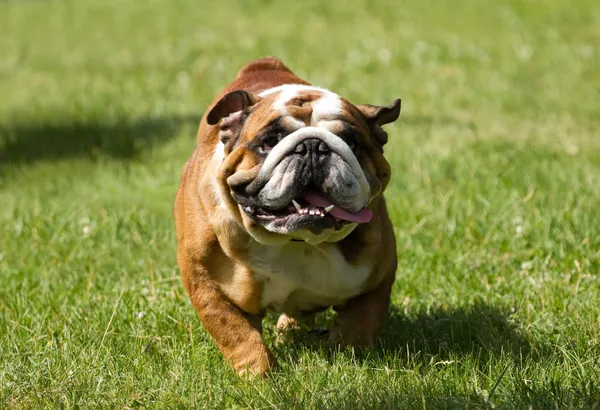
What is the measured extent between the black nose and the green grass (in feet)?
2.92

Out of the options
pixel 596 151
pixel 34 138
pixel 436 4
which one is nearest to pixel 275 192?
pixel 596 151

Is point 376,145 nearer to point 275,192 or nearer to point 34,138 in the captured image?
point 275,192

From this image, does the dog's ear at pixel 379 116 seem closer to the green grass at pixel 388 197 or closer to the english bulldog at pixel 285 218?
the english bulldog at pixel 285 218

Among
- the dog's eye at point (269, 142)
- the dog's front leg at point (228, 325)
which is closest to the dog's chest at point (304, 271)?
the dog's front leg at point (228, 325)

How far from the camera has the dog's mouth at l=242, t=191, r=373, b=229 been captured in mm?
3883

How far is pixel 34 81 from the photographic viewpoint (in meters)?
12.4

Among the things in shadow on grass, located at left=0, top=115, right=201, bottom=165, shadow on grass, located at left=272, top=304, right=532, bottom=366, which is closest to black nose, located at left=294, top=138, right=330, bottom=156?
shadow on grass, located at left=272, top=304, right=532, bottom=366

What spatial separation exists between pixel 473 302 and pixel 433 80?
242 inches

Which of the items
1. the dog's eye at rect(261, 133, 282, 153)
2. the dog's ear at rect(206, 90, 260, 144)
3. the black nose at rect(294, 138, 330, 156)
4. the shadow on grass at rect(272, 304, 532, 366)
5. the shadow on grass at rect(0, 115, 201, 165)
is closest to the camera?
the black nose at rect(294, 138, 330, 156)

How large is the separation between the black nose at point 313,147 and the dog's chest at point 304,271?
0.56 m

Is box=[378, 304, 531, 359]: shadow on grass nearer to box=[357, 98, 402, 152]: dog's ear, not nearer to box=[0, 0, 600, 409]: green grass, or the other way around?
box=[0, 0, 600, 409]: green grass

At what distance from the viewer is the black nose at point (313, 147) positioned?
387cm

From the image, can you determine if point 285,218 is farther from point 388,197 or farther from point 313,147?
point 388,197

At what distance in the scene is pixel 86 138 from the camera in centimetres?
991
